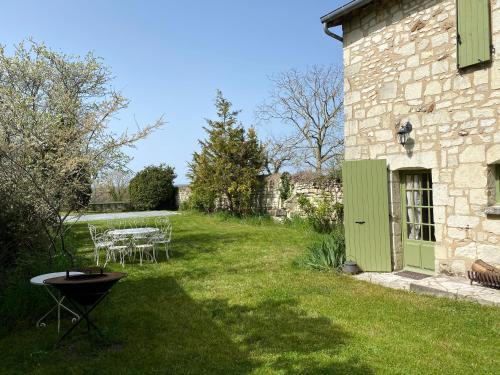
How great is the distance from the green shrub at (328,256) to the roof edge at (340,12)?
Result: 4.28 metres

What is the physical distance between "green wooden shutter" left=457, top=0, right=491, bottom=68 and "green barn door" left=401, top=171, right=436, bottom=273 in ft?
6.20

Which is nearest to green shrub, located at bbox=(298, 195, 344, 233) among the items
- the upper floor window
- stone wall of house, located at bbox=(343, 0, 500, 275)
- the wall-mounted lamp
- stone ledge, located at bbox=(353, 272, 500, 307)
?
stone wall of house, located at bbox=(343, 0, 500, 275)

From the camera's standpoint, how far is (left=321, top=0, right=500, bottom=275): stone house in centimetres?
540

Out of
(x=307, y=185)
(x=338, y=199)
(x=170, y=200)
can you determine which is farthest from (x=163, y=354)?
(x=170, y=200)

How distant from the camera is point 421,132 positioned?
20.2ft

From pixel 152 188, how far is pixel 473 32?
63.5 feet

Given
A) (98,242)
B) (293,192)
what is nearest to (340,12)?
(98,242)

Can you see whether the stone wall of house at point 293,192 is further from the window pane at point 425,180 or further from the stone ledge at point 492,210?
the stone ledge at point 492,210

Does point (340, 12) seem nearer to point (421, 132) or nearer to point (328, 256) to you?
point (421, 132)

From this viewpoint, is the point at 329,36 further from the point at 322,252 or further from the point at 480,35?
the point at 322,252

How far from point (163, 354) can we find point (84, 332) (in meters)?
1.17

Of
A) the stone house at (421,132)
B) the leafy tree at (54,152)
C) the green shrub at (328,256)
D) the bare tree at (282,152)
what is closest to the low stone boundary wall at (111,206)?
the bare tree at (282,152)

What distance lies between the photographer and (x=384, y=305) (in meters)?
5.00

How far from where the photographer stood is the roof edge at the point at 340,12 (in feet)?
21.8
